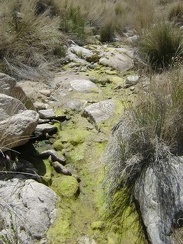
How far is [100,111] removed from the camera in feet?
9.47

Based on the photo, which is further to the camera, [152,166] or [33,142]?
[33,142]

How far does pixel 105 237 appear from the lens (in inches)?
69.6

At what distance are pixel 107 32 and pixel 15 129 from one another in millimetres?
Result: 3831

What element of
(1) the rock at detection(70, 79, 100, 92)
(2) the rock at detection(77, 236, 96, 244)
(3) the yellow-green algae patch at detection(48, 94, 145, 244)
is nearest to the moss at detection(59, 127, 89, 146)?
(3) the yellow-green algae patch at detection(48, 94, 145, 244)

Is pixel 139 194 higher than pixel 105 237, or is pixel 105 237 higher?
pixel 139 194

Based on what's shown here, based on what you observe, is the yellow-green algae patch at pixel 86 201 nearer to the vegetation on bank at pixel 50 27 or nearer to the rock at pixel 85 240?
the rock at pixel 85 240

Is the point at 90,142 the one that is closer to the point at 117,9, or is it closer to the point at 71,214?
the point at 71,214

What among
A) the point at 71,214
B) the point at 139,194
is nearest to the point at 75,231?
the point at 71,214

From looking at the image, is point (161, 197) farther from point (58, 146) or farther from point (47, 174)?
point (58, 146)

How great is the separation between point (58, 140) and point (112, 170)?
70 cm

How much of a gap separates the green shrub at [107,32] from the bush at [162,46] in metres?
1.73

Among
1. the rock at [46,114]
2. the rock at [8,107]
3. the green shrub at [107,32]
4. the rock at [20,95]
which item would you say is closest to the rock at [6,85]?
the rock at [20,95]

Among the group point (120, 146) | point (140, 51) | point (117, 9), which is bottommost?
point (117, 9)

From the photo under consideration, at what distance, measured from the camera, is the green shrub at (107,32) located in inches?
215
